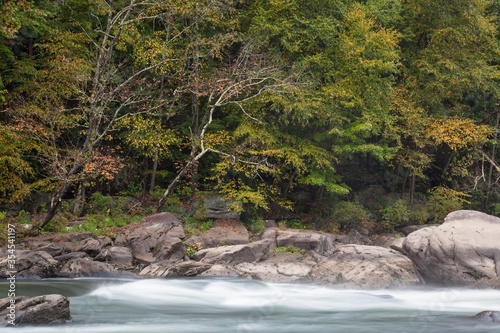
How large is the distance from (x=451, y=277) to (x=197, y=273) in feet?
22.6

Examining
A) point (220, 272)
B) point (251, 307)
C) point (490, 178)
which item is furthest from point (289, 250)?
point (490, 178)

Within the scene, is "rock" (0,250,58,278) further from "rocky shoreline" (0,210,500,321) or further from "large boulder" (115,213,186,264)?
"large boulder" (115,213,186,264)

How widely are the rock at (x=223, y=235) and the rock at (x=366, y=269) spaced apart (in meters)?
3.61

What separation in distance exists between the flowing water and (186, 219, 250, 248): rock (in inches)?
135

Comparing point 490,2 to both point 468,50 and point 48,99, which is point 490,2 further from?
point 48,99

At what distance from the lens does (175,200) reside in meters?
21.7

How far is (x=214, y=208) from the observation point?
69.2ft

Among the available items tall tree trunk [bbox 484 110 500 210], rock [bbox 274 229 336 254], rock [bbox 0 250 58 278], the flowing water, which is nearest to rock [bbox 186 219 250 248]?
rock [bbox 274 229 336 254]

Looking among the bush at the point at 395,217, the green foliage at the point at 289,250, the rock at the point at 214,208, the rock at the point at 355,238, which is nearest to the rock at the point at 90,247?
the rock at the point at 214,208

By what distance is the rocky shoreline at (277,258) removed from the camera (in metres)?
15.2

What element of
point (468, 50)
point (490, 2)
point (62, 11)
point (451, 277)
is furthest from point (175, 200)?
point (490, 2)

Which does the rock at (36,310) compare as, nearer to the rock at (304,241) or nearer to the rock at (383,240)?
the rock at (304,241)

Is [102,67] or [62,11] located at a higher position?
[62,11]

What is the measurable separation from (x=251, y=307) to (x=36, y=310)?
4.90 meters
